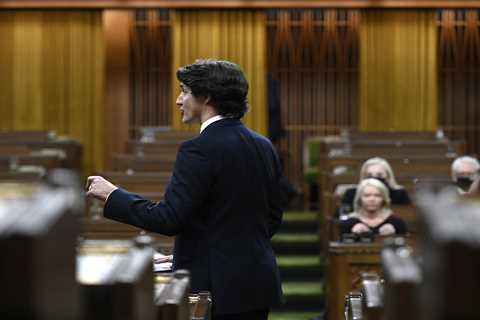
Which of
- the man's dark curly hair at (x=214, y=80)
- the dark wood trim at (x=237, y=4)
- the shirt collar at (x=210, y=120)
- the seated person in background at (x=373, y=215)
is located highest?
the dark wood trim at (x=237, y=4)

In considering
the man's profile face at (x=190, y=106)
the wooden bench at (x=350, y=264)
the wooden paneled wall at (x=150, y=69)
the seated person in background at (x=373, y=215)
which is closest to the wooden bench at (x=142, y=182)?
the seated person in background at (x=373, y=215)

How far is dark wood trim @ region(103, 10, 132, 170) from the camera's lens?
61.6 ft

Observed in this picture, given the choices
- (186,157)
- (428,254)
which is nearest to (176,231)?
(186,157)

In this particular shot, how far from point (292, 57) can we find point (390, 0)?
4.25 meters

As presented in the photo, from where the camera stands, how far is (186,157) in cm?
366

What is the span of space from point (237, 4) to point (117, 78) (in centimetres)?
370

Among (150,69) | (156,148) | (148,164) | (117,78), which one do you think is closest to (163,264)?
(148,164)

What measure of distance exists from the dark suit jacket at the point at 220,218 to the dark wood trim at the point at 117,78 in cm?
1489

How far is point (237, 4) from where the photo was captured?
52.9ft

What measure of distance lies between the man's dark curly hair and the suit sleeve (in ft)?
0.77

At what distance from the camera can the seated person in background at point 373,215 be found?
8.64 metres

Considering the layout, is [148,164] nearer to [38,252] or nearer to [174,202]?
[174,202]

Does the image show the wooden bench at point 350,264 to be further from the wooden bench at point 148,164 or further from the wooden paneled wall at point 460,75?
the wooden paneled wall at point 460,75

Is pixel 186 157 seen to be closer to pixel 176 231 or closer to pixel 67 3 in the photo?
pixel 176 231
